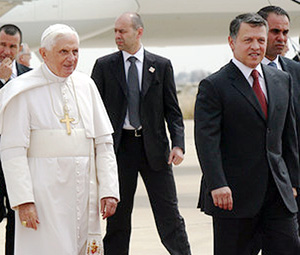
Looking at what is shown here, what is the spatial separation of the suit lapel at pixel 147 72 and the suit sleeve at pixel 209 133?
4.78 ft

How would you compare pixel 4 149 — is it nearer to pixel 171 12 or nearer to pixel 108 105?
pixel 108 105

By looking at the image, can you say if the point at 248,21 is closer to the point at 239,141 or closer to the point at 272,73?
the point at 272,73

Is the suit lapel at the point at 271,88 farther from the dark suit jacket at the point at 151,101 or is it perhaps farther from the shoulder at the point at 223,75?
the dark suit jacket at the point at 151,101

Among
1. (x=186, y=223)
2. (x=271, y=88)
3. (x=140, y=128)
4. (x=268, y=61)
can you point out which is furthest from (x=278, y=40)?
(x=186, y=223)

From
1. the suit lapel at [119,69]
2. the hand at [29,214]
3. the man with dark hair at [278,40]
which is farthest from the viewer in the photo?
the suit lapel at [119,69]

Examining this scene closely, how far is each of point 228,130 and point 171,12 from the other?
29.2ft

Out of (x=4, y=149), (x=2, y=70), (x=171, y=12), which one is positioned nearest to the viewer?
(x=4, y=149)

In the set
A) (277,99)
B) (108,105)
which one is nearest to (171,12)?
(108,105)

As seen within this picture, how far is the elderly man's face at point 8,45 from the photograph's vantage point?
6090mm

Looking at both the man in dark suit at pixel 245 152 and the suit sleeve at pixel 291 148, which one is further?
the suit sleeve at pixel 291 148

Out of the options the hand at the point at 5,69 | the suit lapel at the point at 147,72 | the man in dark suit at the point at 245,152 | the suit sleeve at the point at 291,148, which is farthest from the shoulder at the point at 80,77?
the suit lapel at the point at 147,72

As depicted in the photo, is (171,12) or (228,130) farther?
(171,12)

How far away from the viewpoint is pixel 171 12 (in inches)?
530

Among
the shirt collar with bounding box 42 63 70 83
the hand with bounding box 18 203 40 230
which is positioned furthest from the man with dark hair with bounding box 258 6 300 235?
the hand with bounding box 18 203 40 230
